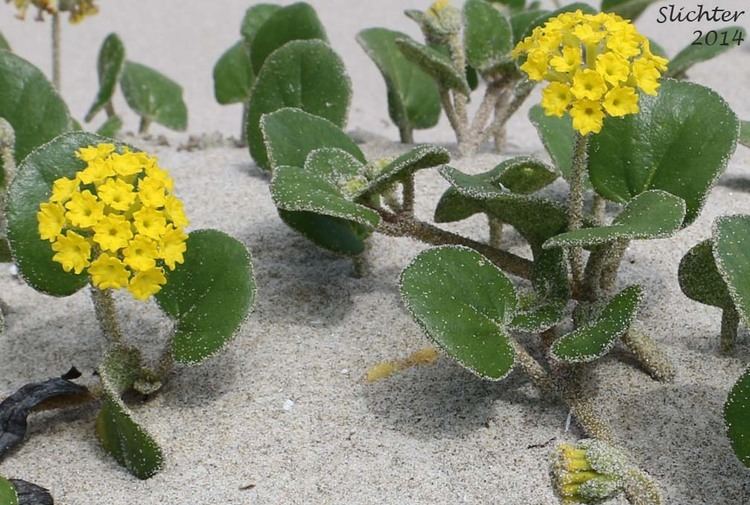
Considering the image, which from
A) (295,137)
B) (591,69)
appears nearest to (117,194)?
(295,137)

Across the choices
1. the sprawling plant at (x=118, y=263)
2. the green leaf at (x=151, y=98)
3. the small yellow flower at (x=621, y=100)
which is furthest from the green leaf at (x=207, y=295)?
the green leaf at (x=151, y=98)

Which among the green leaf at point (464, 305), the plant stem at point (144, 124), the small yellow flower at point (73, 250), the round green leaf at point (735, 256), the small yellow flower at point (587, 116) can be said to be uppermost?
the small yellow flower at point (587, 116)

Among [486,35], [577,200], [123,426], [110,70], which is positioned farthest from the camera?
[110,70]

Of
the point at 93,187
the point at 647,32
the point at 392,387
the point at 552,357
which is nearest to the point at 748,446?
the point at 552,357

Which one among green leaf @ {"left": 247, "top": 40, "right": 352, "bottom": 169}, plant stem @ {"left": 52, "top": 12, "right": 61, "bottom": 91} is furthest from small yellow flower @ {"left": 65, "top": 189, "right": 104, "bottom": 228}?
plant stem @ {"left": 52, "top": 12, "right": 61, "bottom": 91}

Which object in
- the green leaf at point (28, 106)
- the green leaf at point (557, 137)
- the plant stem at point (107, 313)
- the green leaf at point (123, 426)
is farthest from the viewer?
the green leaf at point (28, 106)

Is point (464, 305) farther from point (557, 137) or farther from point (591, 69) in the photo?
point (557, 137)

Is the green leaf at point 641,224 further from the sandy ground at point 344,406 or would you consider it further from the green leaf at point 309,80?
the green leaf at point 309,80
